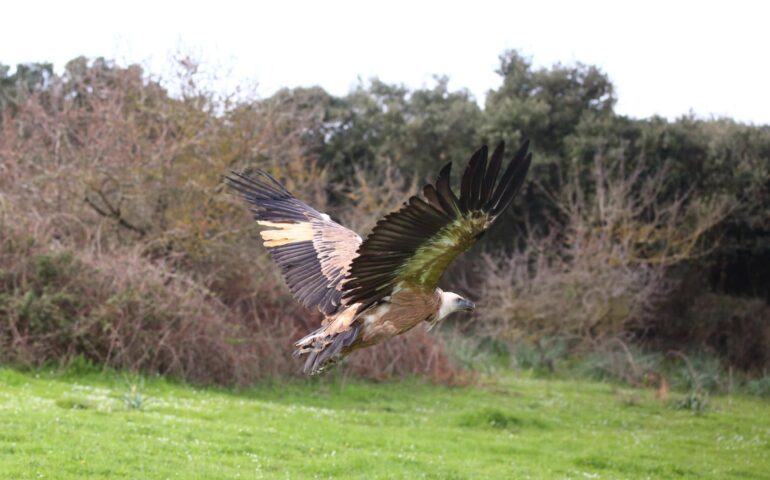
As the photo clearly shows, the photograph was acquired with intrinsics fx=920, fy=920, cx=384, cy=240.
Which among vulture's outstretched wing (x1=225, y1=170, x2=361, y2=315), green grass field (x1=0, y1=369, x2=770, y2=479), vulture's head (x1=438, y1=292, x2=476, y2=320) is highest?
vulture's outstretched wing (x1=225, y1=170, x2=361, y2=315)

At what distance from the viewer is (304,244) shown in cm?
709

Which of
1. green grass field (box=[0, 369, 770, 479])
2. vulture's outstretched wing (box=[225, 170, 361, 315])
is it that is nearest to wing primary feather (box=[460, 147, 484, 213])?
vulture's outstretched wing (box=[225, 170, 361, 315])

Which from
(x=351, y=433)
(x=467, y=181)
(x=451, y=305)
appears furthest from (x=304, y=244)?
(x=351, y=433)

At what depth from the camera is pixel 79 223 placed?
14.5m

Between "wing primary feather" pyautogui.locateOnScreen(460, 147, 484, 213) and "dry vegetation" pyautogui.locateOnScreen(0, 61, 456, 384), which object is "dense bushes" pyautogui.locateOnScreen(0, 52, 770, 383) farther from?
"wing primary feather" pyautogui.locateOnScreen(460, 147, 484, 213)

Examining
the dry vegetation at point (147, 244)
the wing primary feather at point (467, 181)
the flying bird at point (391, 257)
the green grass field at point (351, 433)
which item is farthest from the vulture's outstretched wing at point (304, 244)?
the dry vegetation at point (147, 244)

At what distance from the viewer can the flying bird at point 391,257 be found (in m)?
4.85

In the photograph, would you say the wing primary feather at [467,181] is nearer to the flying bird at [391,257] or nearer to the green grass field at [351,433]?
the flying bird at [391,257]

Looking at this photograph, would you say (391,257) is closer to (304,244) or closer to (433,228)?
(433,228)

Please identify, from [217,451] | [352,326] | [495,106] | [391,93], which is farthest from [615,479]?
[391,93]

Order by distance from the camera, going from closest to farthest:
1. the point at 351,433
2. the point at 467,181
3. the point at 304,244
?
the point at 467,181 < the point at 304,244 < the point at 351,433

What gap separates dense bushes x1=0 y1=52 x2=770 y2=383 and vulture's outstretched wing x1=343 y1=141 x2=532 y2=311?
27.2ft

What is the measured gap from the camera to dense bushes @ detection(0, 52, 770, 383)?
13281 mm

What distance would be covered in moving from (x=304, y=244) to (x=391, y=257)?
1.91 metres
